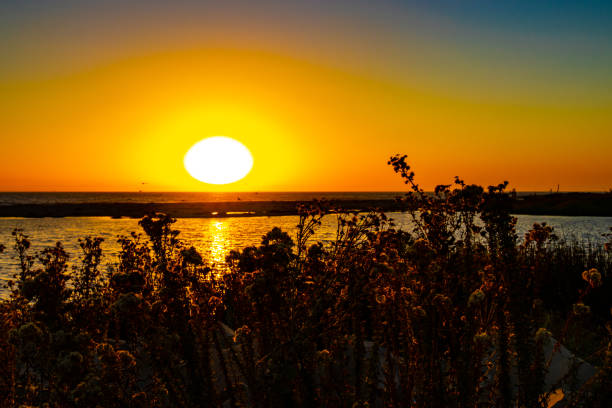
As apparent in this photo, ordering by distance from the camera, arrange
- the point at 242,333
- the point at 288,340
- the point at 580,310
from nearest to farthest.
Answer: the point at 288,340 < the point at 580,310 < the point at 242,333

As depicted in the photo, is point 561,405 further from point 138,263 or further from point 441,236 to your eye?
point 138,263

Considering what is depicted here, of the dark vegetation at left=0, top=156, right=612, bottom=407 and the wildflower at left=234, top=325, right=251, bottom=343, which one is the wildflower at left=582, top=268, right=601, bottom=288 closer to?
the dark vegetation at left=0, top=156, right=612, bottom=407

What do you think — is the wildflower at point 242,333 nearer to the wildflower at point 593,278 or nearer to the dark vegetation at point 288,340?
the dark vegetation at point 288,340

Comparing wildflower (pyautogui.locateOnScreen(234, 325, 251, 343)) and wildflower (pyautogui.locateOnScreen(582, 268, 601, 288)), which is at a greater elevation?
wildflower (pyautogui.locateOnScreen(582, 268, 601, 288))

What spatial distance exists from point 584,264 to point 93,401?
12204 millimetres

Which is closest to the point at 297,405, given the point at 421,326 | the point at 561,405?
the point at 421,326

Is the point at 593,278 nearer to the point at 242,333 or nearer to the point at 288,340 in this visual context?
the point at 288,340

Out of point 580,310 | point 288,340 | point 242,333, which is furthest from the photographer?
point 242,333

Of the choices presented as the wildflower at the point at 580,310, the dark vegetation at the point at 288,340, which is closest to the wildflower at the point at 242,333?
the dark vegetation at the point at 288,340

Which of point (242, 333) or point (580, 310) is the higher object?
point (580, 310)

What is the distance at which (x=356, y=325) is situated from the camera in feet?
9.20

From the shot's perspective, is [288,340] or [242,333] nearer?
A: [288,340]

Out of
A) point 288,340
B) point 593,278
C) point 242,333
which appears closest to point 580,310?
point 593,278

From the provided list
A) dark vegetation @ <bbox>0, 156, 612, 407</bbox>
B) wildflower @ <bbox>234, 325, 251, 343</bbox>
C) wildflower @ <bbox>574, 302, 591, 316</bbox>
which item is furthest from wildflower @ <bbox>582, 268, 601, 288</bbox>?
wildflower @ <bbox>234, 325, 251, 343</bbox>
